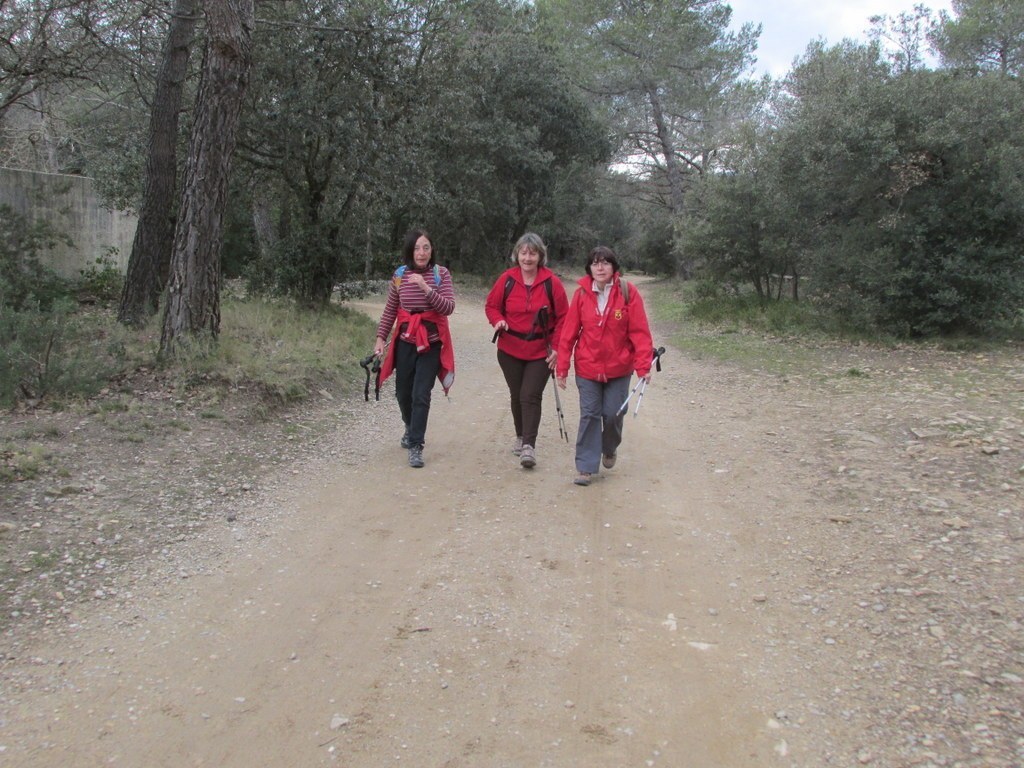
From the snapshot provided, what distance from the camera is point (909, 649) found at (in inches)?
142

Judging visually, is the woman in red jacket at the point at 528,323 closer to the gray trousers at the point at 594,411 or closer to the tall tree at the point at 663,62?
the gray trousers at the point at 594,411

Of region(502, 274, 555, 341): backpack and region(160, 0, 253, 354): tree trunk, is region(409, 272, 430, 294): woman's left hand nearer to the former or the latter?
region(502, 274, 555, 341): backpack

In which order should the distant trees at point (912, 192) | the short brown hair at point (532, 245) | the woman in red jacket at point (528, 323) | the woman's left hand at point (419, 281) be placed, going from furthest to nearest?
the distant trees at point (912, 192), the woman's left hand at point (419, 281), the woman in red jacket at point (528, 323), the short brown hair at point (532, 245)

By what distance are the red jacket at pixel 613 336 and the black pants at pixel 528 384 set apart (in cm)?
48

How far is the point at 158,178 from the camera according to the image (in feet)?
34.4

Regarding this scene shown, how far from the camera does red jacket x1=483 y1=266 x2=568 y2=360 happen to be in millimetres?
6371

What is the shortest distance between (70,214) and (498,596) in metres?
12.2

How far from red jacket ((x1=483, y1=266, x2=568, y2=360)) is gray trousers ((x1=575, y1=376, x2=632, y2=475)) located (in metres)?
0.53

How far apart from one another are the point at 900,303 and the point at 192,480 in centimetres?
1065

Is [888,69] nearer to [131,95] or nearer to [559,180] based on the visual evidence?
[131,95]

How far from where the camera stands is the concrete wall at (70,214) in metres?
12.2

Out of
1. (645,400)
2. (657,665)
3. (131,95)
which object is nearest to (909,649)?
(657,665)

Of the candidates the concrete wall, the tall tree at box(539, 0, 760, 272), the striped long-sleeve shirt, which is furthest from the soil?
the tall tree at box(539, 0, 760, 272)

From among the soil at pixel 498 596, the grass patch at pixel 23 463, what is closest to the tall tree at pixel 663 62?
the soil at pixel 498 596
